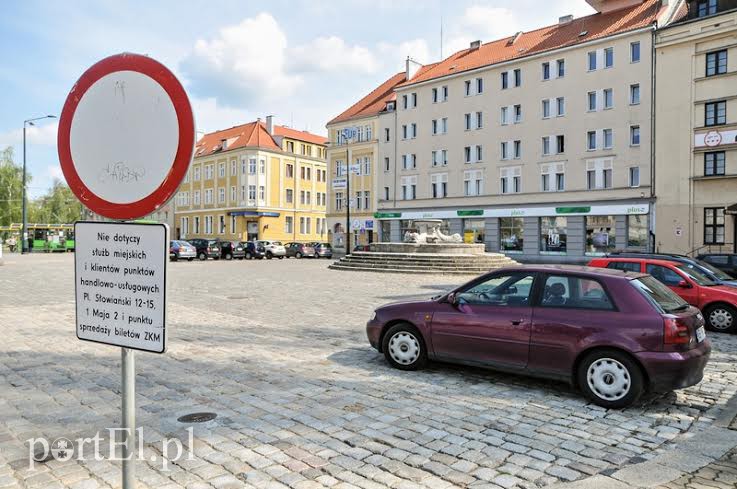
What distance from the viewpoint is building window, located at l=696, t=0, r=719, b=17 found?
124 ft

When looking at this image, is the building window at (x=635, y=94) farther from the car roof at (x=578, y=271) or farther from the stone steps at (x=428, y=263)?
the car roof at (x=578, y=271)

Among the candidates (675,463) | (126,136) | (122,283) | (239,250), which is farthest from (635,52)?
(122,283)

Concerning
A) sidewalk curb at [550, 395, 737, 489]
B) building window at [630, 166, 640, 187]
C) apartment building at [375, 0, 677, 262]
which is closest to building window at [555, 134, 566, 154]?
apartment building at [375, 0, 677, 262]

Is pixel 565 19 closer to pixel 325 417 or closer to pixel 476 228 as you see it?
pixel 476 228

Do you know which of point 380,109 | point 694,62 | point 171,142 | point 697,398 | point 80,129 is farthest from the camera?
point 380,109

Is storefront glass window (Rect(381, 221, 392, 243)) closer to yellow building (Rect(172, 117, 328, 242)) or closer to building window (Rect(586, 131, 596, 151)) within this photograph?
yellow building (Rect(172, 117, 328, 242))

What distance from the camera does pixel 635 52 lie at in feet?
135

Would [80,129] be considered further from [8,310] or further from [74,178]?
[8,310]

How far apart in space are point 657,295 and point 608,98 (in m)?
40.6

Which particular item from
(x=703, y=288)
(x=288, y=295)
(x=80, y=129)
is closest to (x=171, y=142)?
(x=80, y=129)

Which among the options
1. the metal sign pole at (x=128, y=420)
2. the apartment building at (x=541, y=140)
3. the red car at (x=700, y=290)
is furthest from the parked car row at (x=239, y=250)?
the metal sign pole at (x=128, y=420)

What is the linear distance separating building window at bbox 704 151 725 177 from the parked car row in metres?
30.9

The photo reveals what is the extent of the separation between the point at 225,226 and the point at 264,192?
7117 millimetres

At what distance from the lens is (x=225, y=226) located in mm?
72938
